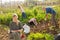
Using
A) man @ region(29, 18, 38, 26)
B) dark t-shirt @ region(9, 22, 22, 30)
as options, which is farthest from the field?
dark t-shirt @ region(9, 22, 22, 30)

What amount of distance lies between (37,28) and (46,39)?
91.4 inches

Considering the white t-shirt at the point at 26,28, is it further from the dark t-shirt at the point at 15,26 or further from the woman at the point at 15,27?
the dark t-shirt at the point at 15,26

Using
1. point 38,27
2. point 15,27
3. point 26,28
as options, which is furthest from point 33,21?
point 15,27

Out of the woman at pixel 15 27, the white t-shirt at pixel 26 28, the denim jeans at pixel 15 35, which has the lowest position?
the white t-shirt at pixel 26 28

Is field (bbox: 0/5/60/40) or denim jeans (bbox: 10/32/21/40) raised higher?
denim jeans (bbox: 10/32/21/40)

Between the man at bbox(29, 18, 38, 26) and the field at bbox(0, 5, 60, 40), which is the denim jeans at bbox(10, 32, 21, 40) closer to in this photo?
the field at bbox(0, 5, 60, 40)

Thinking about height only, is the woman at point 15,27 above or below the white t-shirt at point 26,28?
above

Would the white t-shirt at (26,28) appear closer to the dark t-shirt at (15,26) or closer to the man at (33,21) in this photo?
the man at (33,21)

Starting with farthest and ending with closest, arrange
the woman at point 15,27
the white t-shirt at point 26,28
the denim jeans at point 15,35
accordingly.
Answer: the white t-shirt at point 26,28, the denim jeans at point 15,35, the woman at point 15,27

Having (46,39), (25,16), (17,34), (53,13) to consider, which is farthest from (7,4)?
(17,34)

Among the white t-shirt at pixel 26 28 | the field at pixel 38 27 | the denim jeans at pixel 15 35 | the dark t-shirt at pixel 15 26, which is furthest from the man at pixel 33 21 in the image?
the dark t-shirt at pixel 15 26

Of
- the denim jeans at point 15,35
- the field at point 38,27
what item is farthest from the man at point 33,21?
the denim jeans at point 15,35

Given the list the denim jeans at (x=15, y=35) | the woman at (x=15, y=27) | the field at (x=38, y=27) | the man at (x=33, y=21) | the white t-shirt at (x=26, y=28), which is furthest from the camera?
the man at (x=33, y=21)

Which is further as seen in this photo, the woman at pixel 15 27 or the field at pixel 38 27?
the field at pixel 38 27
